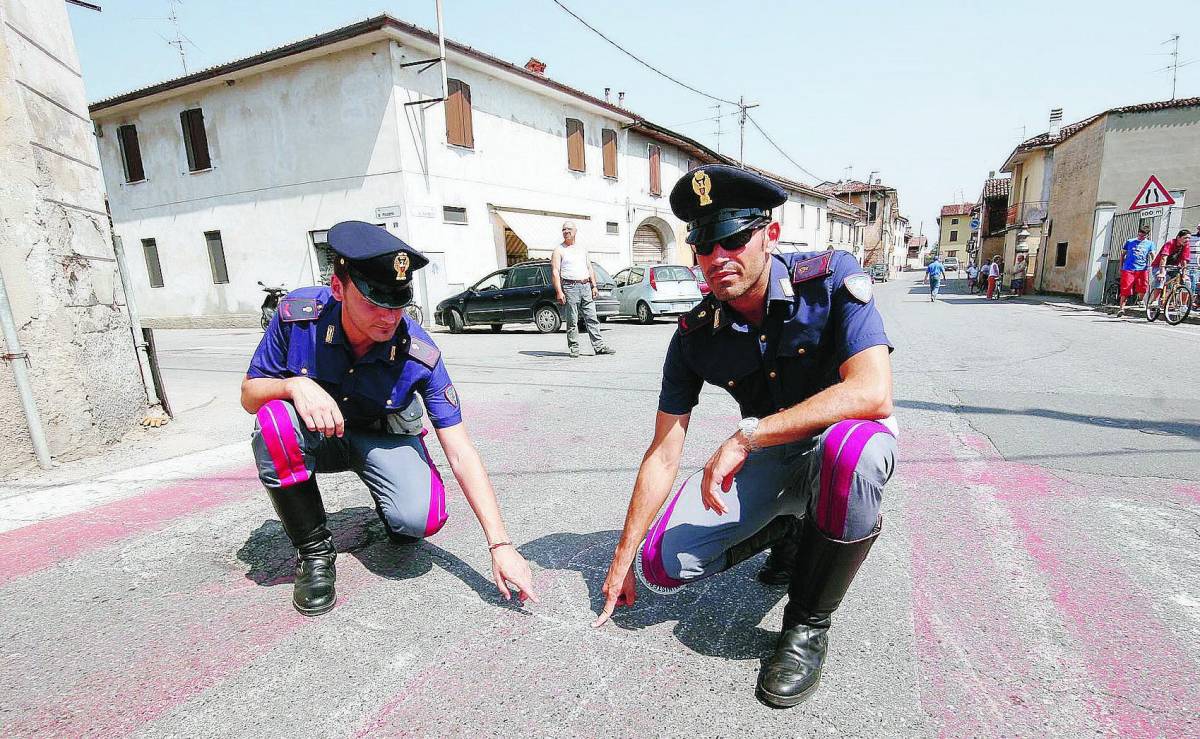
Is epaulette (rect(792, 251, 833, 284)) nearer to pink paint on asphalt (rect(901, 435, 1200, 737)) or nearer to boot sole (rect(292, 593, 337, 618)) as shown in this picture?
pink paint on asphalt (rect(901, 435, 1200, 737))

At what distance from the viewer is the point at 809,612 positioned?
5.62 ft

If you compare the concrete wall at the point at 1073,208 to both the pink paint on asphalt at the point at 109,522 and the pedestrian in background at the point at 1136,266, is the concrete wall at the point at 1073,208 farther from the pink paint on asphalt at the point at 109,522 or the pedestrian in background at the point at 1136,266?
the pink paint on asphalt at the point at 109,522

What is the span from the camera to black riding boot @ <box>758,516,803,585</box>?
2199mm

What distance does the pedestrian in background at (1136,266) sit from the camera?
1178 cm

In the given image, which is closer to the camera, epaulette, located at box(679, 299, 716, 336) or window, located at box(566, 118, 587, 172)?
epaulette, located at box(679, 299, 716, 336)

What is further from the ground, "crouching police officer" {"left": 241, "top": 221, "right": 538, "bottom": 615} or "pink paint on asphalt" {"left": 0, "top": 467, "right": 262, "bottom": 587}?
"crouching police officer" {"left": 241, "top": 221, "right": 538, "bottom": 615}

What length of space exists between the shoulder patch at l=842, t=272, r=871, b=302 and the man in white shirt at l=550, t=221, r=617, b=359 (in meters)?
5.95

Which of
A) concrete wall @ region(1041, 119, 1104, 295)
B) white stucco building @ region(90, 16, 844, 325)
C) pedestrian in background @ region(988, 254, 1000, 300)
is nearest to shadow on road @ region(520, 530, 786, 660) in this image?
white stucco building @ region(90, 16, 844, 325)

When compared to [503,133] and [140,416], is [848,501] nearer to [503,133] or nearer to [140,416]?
[140,416]

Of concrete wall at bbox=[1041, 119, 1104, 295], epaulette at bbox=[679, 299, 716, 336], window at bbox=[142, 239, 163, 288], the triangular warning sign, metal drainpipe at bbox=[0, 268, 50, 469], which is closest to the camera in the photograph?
epaulette at bbox=[679, 299, 716, 336]

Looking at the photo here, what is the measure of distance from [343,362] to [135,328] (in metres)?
3.58

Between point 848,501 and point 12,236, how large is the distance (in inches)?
184

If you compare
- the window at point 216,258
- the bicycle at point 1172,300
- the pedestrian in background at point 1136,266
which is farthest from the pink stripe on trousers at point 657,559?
the window at point 216,258

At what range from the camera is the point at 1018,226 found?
28844 millimetres
